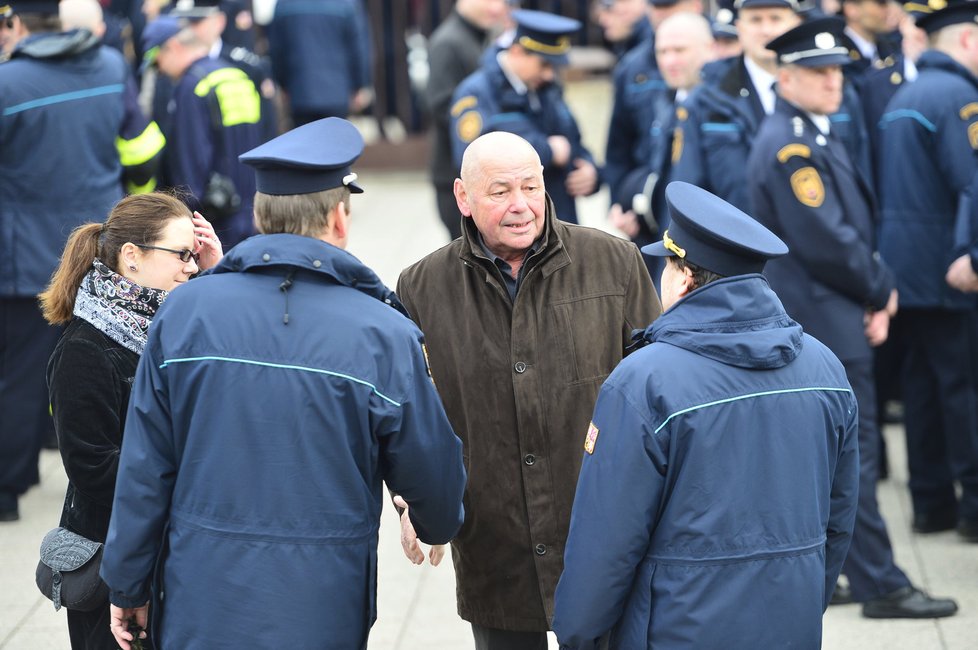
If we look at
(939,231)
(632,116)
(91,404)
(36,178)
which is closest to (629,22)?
(632,116)

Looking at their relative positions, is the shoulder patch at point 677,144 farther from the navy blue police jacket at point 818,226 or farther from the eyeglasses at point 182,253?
the eyeglasses at point 182,253

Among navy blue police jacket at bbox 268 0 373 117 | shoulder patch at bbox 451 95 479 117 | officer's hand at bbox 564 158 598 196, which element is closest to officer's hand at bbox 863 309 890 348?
officer's hand at bbox 564 158 598 196

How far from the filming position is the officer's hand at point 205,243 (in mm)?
3814

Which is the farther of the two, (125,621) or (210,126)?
(210,126)

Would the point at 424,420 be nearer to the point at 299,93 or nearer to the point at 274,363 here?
the point at 274,363

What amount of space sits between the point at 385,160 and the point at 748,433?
10424 mm

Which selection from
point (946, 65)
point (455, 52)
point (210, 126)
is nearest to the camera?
point (946, 65)

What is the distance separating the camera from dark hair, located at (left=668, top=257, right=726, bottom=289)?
315cm

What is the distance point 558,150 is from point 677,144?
38.5 inches

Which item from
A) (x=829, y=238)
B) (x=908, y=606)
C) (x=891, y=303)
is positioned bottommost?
(x=908, y=606)

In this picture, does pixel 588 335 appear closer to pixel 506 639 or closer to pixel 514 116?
pixel 506 639

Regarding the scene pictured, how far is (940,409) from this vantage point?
617cm

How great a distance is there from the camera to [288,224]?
319 centimetres

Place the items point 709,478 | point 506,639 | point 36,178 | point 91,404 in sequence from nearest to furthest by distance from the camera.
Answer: point 709,478 → point 91,404 → point 506,639 → point 36,178
